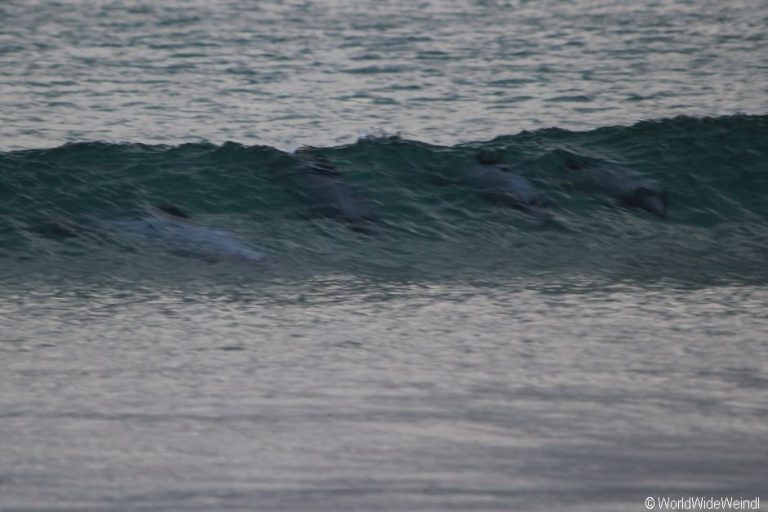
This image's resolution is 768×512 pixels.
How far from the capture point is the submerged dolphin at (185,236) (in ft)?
29.7

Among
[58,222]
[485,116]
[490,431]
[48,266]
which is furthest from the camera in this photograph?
[485,116]

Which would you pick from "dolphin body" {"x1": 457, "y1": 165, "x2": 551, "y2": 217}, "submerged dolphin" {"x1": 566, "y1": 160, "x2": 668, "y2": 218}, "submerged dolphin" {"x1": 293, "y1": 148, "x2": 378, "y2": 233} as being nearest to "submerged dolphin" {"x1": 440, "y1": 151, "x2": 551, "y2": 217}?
"dolphin body" {"x1": 457, "y1": 165, "x2": 551, "y2": 217}

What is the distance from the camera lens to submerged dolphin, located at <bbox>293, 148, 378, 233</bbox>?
33.2ft

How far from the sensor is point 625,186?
11.1 metres

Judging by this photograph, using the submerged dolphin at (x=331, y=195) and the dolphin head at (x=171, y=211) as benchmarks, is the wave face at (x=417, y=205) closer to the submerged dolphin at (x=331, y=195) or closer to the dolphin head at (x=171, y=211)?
the submerged dolphin at (x=331, y=195)

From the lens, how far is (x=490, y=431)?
5641mm

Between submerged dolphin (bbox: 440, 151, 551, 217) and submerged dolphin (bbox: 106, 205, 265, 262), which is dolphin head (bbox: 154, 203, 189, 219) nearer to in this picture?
submerged dolphin (bbox: 106, 205, 265, 262)

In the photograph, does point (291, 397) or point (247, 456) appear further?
point (291, 397)

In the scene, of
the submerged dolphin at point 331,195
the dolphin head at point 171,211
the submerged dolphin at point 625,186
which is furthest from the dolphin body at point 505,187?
the dolphin head at point 171,211

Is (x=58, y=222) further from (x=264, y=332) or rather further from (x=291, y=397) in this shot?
(x=291, y=397)

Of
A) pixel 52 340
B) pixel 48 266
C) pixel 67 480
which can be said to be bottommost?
pixel 67 480

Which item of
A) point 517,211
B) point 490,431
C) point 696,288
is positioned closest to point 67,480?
point 490,431

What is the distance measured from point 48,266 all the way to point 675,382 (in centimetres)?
449

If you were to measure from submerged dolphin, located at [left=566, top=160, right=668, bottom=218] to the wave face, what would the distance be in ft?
0.17
